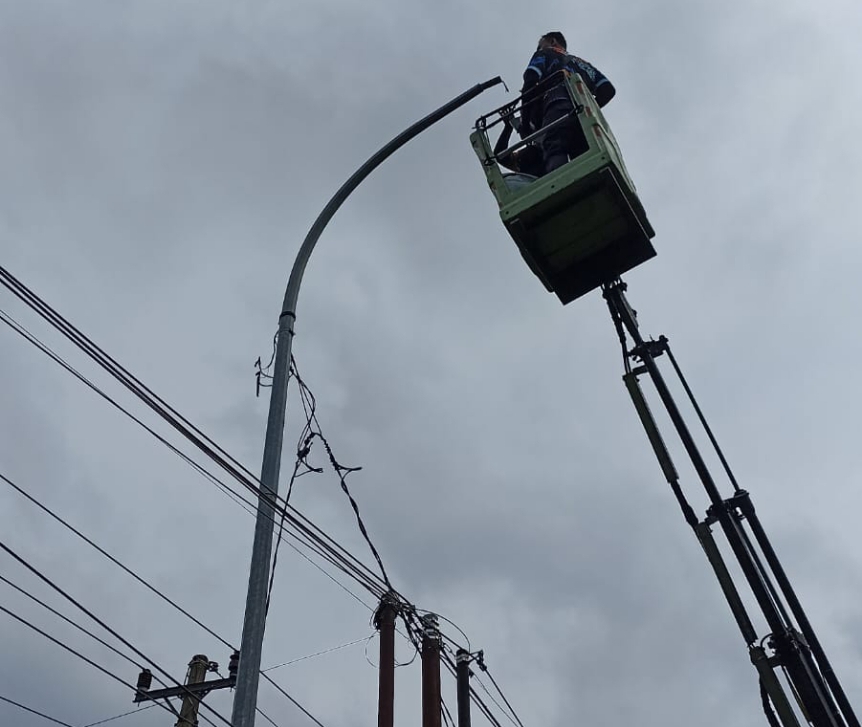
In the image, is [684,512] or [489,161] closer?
[684,512]

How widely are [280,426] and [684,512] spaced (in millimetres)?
3255

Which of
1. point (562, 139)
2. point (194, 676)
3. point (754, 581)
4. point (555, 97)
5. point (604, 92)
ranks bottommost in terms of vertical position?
point (754, 581)

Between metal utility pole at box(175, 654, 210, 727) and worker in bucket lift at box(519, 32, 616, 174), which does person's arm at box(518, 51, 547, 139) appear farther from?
metal utility pole at box(175, 654, 210, 727)

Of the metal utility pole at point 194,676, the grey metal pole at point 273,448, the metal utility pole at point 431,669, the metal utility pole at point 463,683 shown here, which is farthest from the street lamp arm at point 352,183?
the metal utility pole at point 194,676

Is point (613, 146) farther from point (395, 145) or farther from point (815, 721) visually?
point (815, 721)

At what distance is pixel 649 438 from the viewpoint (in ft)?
23.2

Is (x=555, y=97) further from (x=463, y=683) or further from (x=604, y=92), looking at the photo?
(x=463, y=683)

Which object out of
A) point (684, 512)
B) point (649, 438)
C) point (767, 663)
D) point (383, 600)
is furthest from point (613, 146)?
A: point (383, 600)

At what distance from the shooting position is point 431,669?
10828 millimetres

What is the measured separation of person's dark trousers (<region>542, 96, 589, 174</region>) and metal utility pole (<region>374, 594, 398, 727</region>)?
215 inches

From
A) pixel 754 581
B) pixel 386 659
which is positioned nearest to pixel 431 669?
pixel 386 659

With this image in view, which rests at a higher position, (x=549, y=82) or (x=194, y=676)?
(x=194, y=676)

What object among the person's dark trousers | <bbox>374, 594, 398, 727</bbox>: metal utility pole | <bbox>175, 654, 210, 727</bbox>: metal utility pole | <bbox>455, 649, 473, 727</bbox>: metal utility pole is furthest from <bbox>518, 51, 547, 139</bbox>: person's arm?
<bbox>175, 654, 210, 727</bbox>: metal utility pole

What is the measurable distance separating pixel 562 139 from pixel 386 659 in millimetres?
6650
